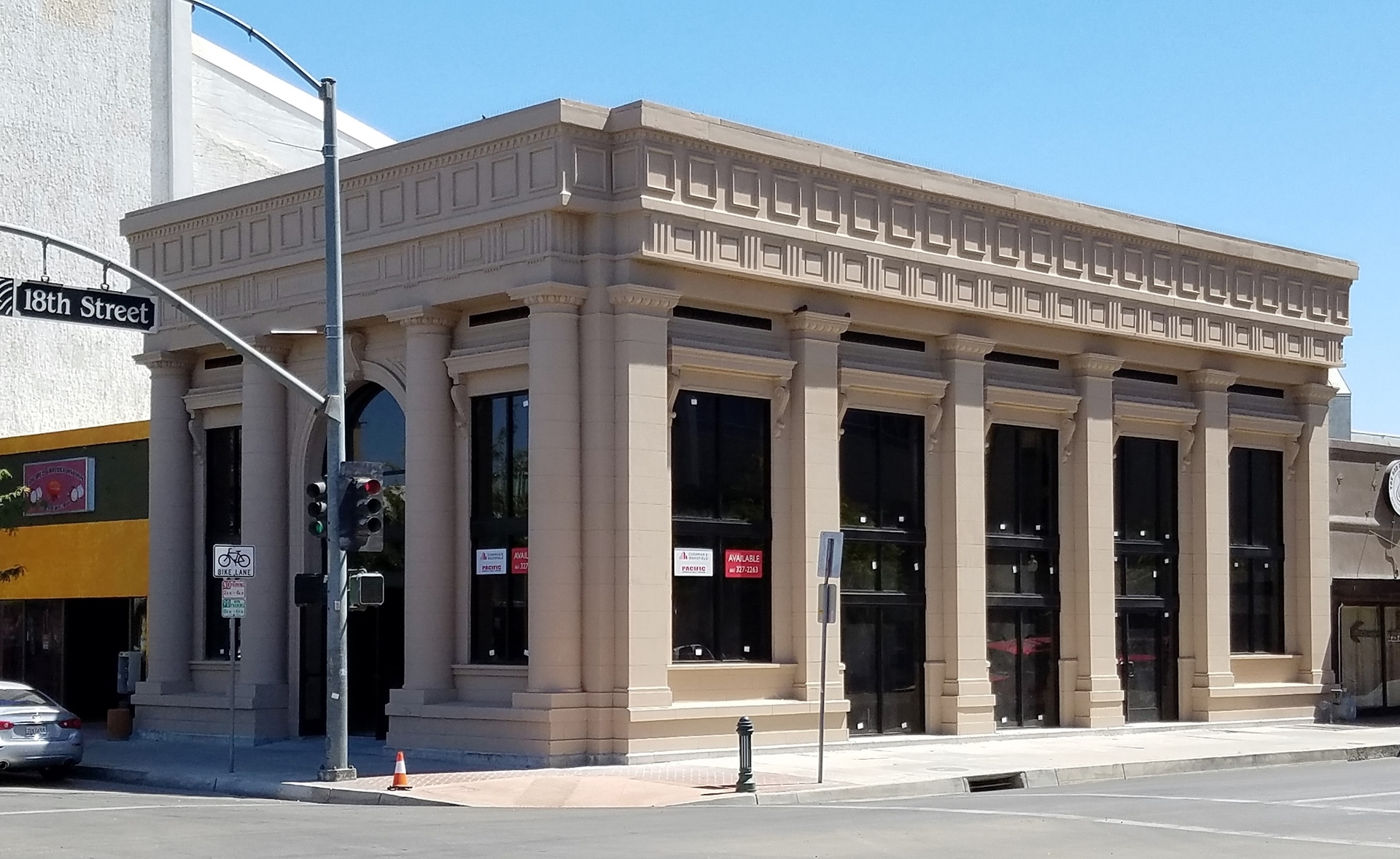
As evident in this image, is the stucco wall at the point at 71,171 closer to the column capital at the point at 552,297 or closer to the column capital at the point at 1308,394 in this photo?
the column capital at the point at 552,297

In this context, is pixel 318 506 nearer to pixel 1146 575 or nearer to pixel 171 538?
pixel 171 538

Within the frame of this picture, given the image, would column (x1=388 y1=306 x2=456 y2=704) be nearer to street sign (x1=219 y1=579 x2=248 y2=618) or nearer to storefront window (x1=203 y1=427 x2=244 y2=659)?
street sign (x1=219 y1=579 x2=248 y2=618)

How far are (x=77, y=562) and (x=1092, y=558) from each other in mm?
19468

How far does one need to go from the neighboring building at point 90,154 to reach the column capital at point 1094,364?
23.7m

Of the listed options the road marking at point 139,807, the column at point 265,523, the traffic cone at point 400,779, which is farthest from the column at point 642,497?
the column at point 265,523

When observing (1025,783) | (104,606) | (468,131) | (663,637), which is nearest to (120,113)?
(104,606)

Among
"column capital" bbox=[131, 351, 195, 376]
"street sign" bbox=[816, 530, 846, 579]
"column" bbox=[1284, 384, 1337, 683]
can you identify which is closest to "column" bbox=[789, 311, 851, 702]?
"street sign" bbox=[816, 530, 846, 579]

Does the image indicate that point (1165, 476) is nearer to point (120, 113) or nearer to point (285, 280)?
point (285, 280)

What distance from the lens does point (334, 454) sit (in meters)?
23.8

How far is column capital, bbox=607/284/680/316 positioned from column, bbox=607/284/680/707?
1 centimetres

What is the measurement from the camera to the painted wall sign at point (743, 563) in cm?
2706

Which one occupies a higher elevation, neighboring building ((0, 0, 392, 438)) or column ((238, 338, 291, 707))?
neighboring building ((0, 0, 392, 438))

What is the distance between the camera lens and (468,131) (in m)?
26.3

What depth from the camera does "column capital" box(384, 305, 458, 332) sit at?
2711cm
